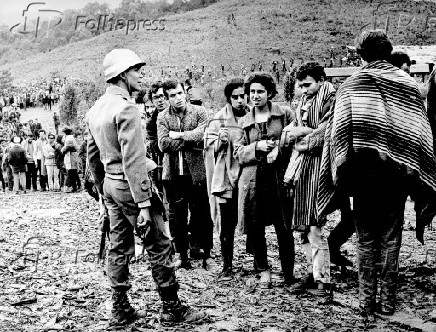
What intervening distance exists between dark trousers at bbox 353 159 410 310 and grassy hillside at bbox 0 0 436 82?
65.4 m

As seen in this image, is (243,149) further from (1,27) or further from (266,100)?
(1,27)

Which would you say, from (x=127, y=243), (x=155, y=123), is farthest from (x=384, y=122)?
(x=155, y=123)

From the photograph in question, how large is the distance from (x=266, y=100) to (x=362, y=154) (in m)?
1.52

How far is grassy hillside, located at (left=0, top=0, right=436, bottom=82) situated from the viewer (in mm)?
74500

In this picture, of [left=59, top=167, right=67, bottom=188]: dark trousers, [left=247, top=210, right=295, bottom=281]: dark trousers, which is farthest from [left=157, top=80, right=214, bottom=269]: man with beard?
[left=59, top=167, right=67, bottom=188]: dark trousers

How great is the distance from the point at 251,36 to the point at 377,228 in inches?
3262

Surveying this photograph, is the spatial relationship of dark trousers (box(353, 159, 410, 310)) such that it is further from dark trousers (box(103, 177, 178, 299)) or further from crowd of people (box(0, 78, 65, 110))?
crowd of people (box(0, 78, 65, 110))

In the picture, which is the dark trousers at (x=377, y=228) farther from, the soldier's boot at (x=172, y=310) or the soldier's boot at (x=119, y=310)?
the soldier's boot at (x=119, y=310)

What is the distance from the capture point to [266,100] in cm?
525

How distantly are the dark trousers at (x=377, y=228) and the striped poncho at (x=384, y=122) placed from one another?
7.5 inches

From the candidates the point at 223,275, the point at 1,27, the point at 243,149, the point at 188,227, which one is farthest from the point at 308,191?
the point at 1,27

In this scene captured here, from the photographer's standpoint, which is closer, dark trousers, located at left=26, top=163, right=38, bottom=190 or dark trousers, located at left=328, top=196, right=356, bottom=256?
dark trousers, located at left=328, top=196, right=356, bottom=256

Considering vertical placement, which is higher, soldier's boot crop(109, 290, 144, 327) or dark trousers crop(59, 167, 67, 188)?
soldier's boot crop(109, 290, 144, 327)

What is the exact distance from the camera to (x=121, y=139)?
13.1 feet
